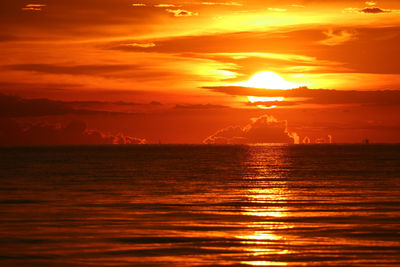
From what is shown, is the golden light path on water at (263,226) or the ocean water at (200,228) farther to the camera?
the golden light path on water at (263,226)

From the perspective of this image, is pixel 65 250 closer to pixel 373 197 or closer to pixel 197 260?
pixel 197 260

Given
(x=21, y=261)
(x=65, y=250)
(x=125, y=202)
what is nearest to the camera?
(x=21, y=261)

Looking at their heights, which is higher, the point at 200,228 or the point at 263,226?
the point at 200,228

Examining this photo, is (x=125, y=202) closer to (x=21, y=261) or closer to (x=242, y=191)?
(x=242, y=191)

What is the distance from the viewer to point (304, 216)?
43875mm

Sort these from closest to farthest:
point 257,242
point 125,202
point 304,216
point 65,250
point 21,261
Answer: point 21,261 < point 65,250 < point 257,242 < point 304,216 < point 125,202

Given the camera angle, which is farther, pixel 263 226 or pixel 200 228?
pixel 263 226

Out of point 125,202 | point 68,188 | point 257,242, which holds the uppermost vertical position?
point 257,242

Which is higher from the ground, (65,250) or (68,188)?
(65,250)

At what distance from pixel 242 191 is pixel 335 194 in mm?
9171

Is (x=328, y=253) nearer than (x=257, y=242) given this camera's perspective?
Yes

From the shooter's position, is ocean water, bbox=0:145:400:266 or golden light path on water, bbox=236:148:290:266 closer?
ocean water, bbox=0:145:400:266

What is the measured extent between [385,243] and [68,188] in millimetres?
42317

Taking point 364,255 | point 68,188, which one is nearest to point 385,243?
point 364,255
